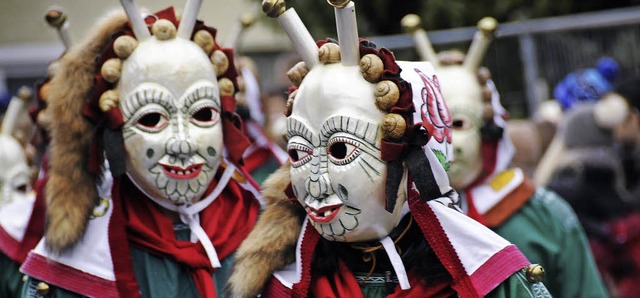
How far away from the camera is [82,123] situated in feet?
13.7

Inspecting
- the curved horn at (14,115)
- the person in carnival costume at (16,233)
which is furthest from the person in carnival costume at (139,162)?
the curved horn at (14,115)

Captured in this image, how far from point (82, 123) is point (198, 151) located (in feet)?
1.54

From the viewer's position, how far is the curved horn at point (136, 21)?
4.14m

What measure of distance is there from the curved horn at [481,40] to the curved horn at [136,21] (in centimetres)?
152

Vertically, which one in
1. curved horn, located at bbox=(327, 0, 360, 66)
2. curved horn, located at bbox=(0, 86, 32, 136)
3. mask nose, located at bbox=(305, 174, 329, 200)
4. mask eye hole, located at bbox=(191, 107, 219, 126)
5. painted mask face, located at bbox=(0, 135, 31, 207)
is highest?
curved horn, located at bbox=(327, 0, 360, 66)

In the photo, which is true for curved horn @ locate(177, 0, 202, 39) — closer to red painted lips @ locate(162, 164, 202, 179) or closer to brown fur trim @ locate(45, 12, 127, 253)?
brown fur trim @ locate(45, 12, 127, 253)

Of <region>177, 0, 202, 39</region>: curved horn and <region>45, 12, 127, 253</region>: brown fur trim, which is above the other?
<region>177, 0, 202, 39</region>: curved horn

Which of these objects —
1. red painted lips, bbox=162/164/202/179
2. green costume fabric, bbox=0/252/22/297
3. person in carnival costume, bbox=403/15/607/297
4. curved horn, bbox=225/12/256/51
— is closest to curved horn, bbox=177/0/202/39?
red painted lips, bbox=162/164/202/179

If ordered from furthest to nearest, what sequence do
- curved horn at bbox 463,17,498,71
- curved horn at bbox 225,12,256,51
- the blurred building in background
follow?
1. the blurred building in background
2. curved horn at bbox 225,12,256,51
3. curved horn at bbox 463,17,498,71

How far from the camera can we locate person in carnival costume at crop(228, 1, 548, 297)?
325 cm

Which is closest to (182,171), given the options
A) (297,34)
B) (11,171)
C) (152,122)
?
(152,122)

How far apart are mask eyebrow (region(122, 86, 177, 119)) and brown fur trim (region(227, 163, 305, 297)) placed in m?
0.65

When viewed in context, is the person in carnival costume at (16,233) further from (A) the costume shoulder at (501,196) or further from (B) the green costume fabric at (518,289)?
(B) the green costume fabric at (518,289)

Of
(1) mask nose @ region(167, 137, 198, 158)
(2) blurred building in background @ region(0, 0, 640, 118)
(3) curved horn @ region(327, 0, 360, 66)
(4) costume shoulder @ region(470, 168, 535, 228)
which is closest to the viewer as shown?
(3) curved horn @ region(327, 0, 360, 66)
